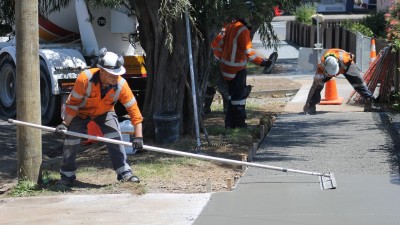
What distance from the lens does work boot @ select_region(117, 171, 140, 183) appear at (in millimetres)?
8688

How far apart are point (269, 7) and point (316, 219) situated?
532 centimetres

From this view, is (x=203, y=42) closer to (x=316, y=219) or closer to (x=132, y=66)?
(x=132, y=66)

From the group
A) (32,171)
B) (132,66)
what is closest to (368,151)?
(32,171)

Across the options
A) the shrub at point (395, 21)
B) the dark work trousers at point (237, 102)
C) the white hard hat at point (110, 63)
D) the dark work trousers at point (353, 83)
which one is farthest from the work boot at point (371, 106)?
the white hard hat at point (110, 63)

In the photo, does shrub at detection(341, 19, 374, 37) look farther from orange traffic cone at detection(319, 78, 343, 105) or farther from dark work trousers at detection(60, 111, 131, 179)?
dark work trousers at detection(60, 111, 131, 179)

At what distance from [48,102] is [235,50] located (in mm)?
3561

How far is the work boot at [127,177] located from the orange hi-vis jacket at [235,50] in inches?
149

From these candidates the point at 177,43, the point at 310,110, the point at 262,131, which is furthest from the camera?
the point at 310,110

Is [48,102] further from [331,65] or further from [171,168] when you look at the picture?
[171,168]

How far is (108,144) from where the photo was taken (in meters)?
8.77

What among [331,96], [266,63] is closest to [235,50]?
[266,63]

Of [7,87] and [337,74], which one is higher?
[337,74]

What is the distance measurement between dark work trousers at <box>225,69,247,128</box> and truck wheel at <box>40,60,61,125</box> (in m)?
3.08

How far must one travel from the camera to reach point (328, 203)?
295 inches
